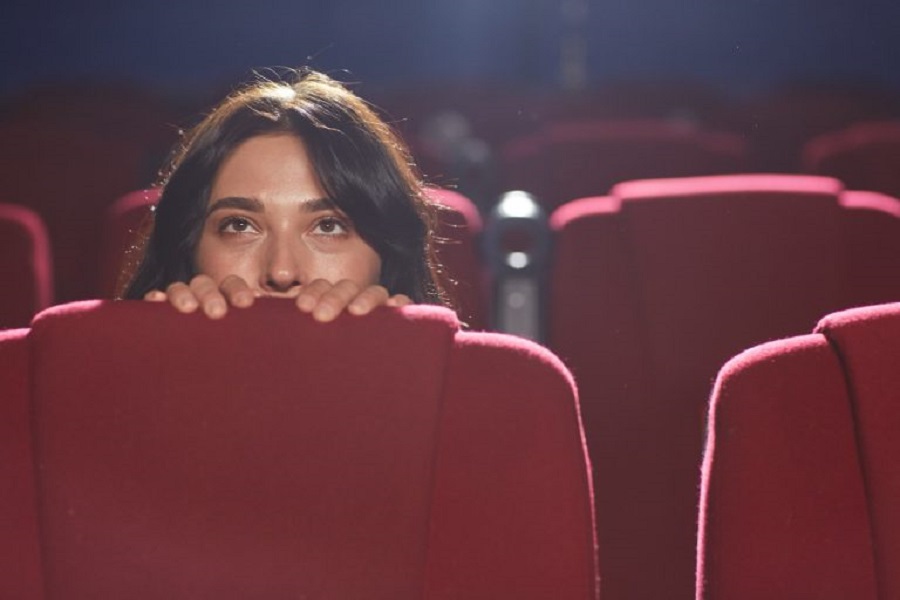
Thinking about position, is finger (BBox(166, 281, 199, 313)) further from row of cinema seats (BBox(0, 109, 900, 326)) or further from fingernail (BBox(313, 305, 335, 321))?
row of cinema seats (BBox(0, 109, 900, 326))

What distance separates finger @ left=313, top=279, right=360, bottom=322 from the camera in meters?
0.60

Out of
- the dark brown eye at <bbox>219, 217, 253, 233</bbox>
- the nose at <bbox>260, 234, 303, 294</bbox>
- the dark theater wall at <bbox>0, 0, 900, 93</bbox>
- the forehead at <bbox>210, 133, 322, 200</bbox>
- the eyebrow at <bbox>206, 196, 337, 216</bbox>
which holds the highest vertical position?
the dark theater wall at <bbox>0, 0, 900, 93</bbox>

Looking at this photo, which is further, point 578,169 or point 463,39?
point 463,39

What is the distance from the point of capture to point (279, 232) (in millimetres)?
941

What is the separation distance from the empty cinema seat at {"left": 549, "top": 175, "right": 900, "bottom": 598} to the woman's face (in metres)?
0.22

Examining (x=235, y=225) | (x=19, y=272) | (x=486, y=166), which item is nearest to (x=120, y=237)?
(x=19, y=272)

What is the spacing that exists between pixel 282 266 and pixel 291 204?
0.06 meters

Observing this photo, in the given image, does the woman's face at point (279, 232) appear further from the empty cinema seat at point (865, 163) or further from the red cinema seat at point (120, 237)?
the empty cinema seat at point (865, 163)

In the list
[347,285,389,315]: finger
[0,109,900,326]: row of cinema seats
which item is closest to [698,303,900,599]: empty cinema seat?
[347,285,389,315]: finger

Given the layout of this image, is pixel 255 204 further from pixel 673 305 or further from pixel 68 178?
pixel 68 178

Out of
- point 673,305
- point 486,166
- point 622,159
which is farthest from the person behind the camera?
point 486,166

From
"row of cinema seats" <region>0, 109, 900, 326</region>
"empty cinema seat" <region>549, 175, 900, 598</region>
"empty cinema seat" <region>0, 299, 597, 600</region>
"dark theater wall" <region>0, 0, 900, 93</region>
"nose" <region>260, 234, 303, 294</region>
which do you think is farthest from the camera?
"dark theater wall" <region>0, 0, 900, 93</region>

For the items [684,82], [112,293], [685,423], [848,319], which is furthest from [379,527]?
[684,82]

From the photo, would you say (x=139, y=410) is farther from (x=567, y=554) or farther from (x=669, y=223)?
(x=669, y=223)
